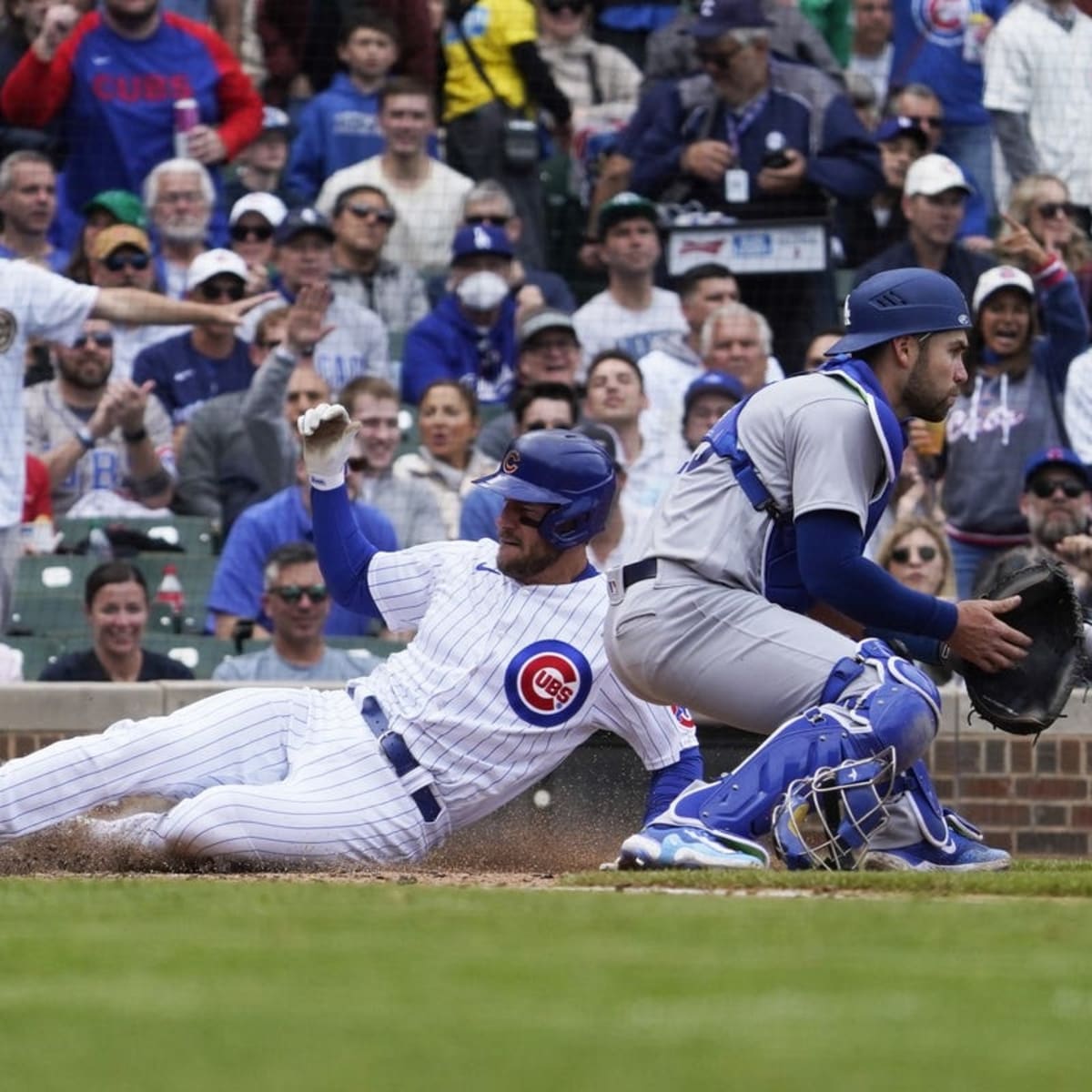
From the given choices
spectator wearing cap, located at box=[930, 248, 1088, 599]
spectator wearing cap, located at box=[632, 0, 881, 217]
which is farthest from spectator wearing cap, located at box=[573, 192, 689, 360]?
spectator wearing cap, located at box=[930, 248, 1088, 599]

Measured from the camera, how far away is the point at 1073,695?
32.1ft

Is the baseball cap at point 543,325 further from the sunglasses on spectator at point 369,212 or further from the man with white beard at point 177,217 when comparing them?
the man with white beard at point 177,217

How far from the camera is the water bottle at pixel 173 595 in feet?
36.0

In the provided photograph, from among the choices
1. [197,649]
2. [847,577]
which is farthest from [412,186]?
[847,577]

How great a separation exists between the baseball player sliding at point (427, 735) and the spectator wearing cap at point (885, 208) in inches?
255

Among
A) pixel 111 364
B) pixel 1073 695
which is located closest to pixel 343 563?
pixel 1073 695

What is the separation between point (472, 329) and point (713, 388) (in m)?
1.52

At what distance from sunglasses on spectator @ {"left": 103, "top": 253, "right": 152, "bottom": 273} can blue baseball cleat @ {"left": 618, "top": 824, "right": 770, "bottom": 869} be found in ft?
20.1

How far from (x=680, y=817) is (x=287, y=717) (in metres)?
1.32

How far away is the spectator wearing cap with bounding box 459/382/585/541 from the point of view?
1091 centimetres

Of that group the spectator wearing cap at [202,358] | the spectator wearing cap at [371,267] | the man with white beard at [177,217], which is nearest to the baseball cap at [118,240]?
the spectator wearing cap at [202,358]

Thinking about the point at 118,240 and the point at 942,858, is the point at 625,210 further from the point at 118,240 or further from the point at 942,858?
the point at 942,858

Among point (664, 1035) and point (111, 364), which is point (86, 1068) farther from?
point (111, 364)

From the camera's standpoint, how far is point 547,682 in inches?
276
